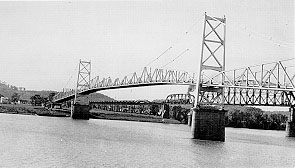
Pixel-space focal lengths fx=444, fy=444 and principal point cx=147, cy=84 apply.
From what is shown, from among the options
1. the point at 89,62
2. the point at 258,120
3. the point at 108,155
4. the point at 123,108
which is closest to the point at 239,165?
the point at 108,155

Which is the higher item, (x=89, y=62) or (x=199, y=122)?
(x=89, y=62)

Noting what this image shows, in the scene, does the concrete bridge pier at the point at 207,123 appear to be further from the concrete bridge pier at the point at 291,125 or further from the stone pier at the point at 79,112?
the stone pier at the point at 79,112

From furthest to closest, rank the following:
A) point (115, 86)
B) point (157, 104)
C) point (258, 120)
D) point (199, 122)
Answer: point (157, 104), point (258, 120), point (115, 86), point (199, 122)

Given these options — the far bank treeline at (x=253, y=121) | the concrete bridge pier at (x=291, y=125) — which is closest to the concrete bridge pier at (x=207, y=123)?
the concrete bridge pier at (x=291, y=125)

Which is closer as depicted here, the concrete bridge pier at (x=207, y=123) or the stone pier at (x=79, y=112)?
the concrete bridge pier at (x=207, y=123)

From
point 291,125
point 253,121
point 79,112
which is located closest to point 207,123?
point 291,125

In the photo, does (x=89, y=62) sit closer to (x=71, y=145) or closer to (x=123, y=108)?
(x=123, y=108)
